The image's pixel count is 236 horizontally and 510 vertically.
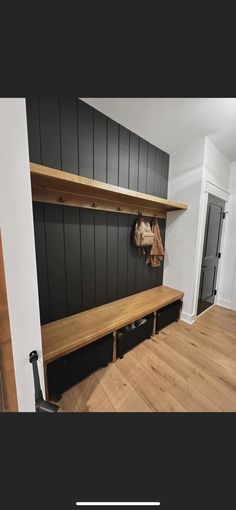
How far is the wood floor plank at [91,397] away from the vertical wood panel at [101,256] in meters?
0.72

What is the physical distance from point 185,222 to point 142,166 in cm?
95

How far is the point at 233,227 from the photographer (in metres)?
2.75

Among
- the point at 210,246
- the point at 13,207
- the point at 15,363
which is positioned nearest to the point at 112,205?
the point at 13,207

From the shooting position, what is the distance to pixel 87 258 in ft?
5.61

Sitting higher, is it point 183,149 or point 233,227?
point 183,149

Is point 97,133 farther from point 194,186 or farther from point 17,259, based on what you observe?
point 17,259

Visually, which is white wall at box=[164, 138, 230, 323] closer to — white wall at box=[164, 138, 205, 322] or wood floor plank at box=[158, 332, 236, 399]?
white wall at box=[164, 138, 205, 322]

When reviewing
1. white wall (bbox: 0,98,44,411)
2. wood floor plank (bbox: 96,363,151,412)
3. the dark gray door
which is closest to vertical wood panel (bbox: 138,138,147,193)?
the dark gray door

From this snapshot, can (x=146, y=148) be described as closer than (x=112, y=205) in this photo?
No

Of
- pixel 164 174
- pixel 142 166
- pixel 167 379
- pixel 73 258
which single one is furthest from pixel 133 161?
pixel 167 379

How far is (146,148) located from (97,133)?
0.76m

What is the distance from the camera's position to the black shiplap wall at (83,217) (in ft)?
4.44

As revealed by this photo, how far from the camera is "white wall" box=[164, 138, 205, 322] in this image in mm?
2145

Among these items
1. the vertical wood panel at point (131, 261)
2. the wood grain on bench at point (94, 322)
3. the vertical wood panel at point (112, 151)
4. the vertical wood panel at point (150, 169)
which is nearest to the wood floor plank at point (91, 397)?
the wood grain on bench at point (94, 322)
